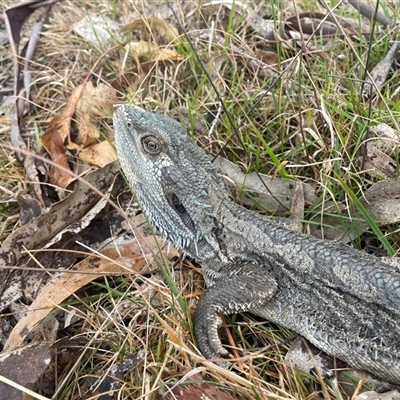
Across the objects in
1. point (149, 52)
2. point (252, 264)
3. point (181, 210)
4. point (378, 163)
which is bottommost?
point (252, 264)

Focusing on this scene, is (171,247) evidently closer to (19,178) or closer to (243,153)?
(243,153)

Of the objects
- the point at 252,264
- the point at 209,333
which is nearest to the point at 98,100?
the point at 252,264

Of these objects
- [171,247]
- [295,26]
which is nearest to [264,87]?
[295,26]

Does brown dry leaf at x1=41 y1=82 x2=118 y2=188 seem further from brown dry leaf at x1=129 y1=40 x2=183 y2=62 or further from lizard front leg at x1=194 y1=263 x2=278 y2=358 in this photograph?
lizard front leg at x1=194 y1=263 x2=278 y2=358

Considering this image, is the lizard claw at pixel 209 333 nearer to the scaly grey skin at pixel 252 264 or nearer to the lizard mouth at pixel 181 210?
the scaly grey skin at pixel 252 264

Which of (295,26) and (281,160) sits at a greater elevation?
(295,26)

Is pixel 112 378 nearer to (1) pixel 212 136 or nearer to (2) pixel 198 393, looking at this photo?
(2) pixel 198 393

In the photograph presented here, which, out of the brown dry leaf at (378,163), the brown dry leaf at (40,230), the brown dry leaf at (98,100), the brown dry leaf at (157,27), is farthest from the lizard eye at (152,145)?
the brown dry leaf at (157,27)
